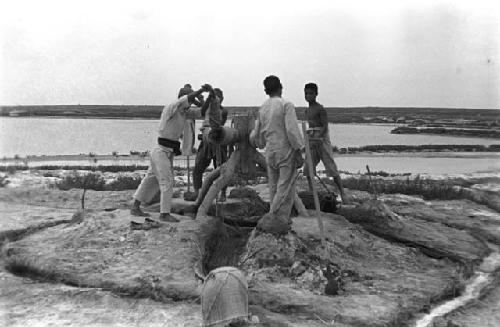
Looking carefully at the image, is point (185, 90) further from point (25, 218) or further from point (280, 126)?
point (25, 218)

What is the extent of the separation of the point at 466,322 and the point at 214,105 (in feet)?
13.6

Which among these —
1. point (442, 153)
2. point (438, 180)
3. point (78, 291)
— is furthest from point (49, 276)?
point (442, 153)

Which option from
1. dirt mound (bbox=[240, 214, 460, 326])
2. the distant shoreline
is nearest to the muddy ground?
dirt mound (bbox=[240, 214, 460, 326])

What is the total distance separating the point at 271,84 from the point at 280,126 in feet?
1.74

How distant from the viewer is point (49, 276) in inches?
239

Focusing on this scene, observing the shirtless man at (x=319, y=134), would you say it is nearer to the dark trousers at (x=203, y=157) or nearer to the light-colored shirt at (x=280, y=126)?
the dark trousers at (x=203, y=157)

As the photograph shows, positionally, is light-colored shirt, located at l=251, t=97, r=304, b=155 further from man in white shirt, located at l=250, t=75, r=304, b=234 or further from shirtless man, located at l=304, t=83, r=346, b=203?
shirtless man, located at l=304, t=83, r=346, b=203

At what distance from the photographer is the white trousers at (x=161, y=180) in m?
7.35

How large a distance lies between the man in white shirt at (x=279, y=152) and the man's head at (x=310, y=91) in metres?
2.38

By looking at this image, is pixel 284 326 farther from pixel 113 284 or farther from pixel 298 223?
pixel 298 223

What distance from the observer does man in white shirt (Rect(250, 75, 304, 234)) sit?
6.45m

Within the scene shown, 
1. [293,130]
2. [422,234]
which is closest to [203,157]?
[293,130]

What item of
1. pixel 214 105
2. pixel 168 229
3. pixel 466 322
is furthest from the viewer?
pixel 214 105

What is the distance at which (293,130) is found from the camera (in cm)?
628
